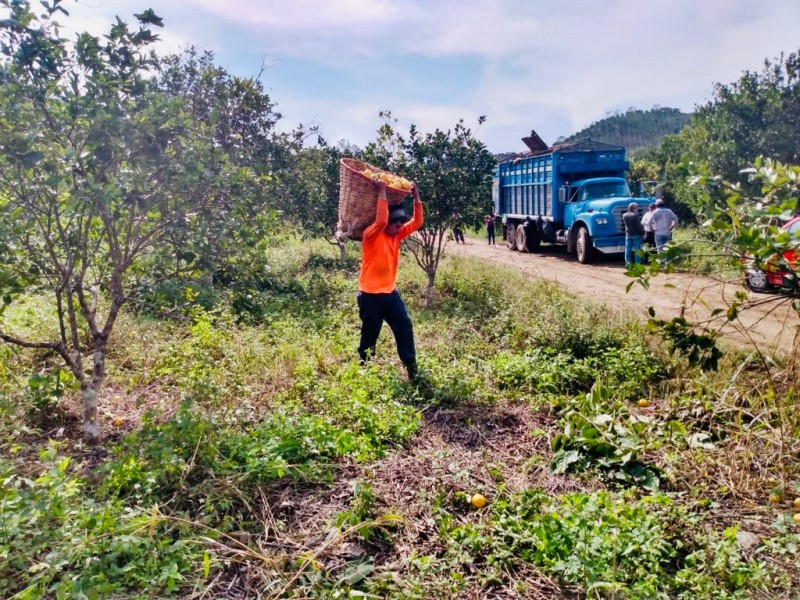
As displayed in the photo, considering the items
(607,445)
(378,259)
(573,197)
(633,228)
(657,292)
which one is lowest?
(607,445)

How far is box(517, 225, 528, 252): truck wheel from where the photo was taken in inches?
689

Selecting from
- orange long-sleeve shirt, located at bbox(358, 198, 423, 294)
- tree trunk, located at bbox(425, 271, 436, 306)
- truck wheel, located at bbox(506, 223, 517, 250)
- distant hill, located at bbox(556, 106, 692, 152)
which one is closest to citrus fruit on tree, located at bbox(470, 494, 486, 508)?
orange long-sleeve shirt, located at bbox(358, 198, 423, 294)

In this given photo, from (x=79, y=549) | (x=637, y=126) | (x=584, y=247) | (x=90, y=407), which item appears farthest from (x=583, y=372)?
(x=637, y=126)

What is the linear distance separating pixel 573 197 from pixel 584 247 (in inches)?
67.5

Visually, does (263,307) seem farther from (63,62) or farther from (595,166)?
(595,166)

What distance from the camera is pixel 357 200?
5230 millimetres

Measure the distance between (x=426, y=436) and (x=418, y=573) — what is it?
156 centimetres

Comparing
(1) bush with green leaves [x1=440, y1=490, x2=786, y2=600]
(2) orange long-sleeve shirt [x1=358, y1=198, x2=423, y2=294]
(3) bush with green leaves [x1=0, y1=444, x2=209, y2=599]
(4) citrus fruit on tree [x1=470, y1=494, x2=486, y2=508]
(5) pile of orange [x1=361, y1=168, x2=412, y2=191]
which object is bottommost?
(1) bush with green leaves [x1=440, y1=490, x2=786, y2=600]

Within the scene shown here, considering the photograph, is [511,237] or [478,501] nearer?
[478,501]

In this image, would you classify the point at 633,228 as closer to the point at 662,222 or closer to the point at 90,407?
the point at 662,222

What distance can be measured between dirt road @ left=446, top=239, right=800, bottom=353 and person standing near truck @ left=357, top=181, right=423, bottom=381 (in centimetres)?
213

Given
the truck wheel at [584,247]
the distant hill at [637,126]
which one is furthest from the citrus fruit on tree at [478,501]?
the distant hill at [637,126]

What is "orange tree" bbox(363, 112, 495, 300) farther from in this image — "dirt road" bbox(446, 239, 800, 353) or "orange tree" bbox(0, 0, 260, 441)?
"orange tree" bbox(0, 0, 260, 441)

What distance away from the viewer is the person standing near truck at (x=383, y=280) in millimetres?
5215
